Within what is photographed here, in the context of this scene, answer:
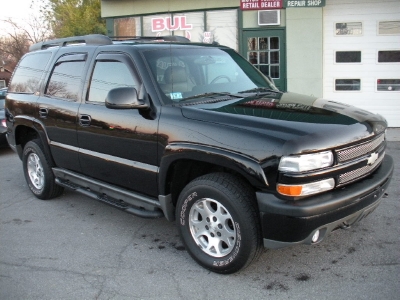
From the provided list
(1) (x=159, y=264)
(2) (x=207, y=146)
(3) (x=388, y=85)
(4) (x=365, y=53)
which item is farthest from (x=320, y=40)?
(1) (x=159, y=264)

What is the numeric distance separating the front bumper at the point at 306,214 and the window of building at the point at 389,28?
26.9 feet

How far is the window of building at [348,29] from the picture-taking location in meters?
10.5

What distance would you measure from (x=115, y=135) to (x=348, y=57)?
8113 mm

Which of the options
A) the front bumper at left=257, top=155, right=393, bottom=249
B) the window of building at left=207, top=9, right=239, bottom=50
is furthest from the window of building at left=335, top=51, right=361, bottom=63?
the front bumper at left=257, top=155, right=393, bottom=249

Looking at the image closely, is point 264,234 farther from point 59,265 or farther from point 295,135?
point 59,265

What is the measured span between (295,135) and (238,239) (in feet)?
3.01

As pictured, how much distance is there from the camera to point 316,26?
10594 mm

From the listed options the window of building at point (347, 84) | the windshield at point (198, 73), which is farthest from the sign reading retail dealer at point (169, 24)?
the windshield at point (198, 73)

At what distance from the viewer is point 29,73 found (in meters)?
5.81

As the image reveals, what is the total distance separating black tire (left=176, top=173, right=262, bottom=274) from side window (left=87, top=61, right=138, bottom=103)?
122 cm

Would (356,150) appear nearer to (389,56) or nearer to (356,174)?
(356,174)

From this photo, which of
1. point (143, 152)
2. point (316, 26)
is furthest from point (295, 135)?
point (316, 26)

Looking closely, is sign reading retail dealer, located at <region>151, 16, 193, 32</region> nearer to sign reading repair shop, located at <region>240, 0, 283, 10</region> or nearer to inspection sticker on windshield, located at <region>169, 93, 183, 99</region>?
sign reading repair shop, located at <region>240, 0, 283, 10</region>

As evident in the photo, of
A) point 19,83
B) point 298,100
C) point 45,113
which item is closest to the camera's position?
point 298,100
